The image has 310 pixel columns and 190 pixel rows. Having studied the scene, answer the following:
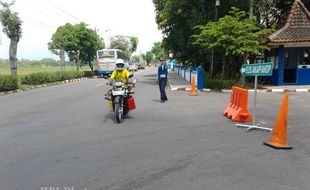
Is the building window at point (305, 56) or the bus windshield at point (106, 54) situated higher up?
the bus windshield at point (106, 54)

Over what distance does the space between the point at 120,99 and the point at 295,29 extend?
15555mm

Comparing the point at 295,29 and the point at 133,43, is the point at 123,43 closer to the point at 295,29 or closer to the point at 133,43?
the point at 133,43

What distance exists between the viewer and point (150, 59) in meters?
154

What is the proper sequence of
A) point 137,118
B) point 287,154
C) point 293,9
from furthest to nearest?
point 293,9 → point 137,118 → point 287,154

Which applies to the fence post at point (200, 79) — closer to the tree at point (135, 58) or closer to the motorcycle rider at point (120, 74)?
the motorcycle rider at point (120, 74)

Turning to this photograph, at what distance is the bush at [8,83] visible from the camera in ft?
68.4

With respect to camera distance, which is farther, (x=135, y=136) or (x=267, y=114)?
(x=267, y=114)

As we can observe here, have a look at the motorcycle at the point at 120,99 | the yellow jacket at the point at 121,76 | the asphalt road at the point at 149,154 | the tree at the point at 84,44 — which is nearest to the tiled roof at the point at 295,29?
the asphalt road at the point at 149,154

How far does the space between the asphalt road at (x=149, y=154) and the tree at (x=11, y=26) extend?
17.1m

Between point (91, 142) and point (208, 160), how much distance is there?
2.63 m

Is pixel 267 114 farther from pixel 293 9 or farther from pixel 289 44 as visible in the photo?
pixel 293 9

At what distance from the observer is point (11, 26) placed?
24719mm

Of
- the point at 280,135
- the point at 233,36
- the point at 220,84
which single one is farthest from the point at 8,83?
→ the point at 280,135

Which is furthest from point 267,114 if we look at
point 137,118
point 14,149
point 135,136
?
point 14,149
